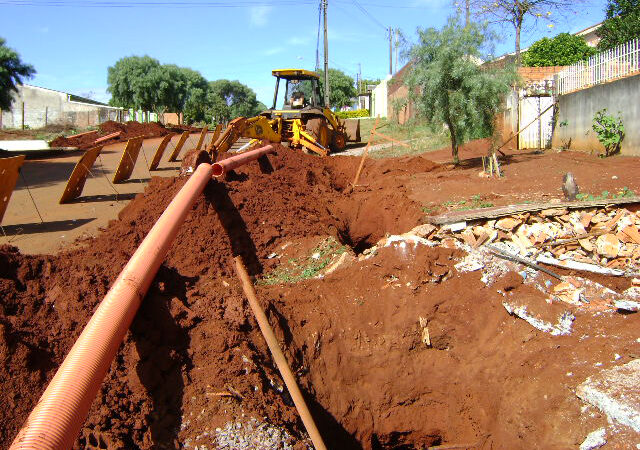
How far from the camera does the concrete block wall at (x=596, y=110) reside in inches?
454

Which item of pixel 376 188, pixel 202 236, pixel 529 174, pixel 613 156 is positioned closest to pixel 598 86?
pixel 613 156

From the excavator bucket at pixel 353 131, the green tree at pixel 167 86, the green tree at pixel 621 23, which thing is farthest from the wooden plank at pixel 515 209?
the green tree at pixel 167 86

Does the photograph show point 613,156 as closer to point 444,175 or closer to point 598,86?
point 598,86

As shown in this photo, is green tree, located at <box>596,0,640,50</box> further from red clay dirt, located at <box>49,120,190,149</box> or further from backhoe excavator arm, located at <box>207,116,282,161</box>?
red clay dirt, located at <box>49,120,190,149</box>

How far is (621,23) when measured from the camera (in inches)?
816

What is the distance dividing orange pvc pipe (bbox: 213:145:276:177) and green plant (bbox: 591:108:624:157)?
27.5ft

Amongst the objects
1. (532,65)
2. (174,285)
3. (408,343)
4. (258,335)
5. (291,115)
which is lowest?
(408,343)

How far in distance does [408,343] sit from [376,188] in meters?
5.47

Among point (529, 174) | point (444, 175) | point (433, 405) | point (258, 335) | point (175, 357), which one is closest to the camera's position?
point (175, 357)

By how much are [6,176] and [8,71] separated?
66.4ft

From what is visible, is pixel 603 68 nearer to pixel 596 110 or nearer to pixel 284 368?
pixel 596 110

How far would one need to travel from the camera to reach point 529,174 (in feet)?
33.7

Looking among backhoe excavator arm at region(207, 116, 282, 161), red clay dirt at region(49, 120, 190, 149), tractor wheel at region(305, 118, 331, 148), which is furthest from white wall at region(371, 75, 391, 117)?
backhoe excavator arm at region(207, 116, 282, 161)

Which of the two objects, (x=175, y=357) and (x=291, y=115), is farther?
(x=291, y=115)
